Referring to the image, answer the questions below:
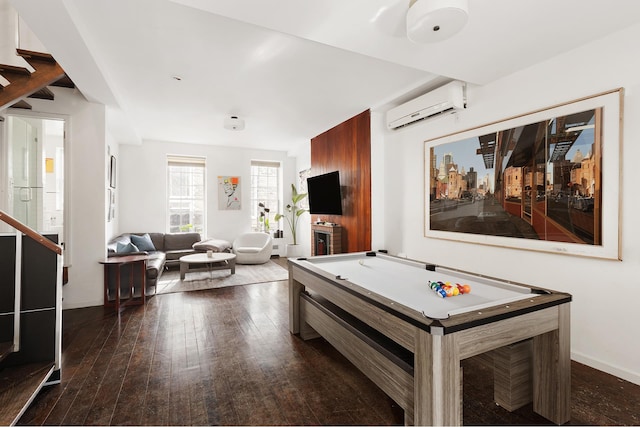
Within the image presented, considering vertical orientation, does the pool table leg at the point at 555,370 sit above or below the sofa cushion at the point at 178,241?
below

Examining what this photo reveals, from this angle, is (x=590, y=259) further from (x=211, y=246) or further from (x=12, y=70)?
(x=211, y=246)

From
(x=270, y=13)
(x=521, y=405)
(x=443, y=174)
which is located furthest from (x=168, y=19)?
(x=521, y=405)

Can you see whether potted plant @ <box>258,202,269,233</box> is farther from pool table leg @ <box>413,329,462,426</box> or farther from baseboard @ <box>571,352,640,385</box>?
pool table leg @ <box>413,329,462,426</box>

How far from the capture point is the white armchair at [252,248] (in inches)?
250

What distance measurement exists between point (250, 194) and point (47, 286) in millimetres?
5367

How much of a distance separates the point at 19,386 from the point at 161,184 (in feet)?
17.2

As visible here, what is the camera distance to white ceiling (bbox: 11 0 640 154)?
190 cm

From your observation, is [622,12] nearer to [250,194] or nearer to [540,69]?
[540,69]

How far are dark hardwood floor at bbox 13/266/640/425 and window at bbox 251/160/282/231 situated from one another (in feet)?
14.7

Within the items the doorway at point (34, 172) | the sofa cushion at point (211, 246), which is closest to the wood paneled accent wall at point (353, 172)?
the sofa cushion at point (211, 246)

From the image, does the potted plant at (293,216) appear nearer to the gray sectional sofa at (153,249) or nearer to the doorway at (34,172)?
the gray sectional sofa at (153,249)

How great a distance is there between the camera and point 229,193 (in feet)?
23.3

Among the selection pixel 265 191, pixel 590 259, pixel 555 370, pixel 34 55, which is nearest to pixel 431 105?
pixel 590 259

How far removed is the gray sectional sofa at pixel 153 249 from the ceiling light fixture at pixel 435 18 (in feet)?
13.7
